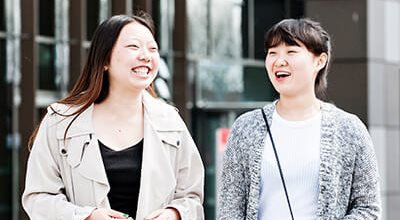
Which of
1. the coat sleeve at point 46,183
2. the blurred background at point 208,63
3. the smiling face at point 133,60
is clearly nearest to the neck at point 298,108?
the smiling face at point 133,60

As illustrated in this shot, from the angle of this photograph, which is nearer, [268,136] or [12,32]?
[268,136]

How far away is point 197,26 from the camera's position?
1580 centimetres

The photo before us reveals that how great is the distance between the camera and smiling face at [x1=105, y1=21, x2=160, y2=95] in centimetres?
417

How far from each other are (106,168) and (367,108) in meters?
13.2

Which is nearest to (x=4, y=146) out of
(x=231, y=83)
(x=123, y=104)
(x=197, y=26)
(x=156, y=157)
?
(x=197, y=26)

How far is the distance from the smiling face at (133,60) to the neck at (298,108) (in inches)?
24.3

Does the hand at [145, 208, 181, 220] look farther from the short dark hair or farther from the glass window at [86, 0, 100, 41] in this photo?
the glass window at [86, 0, 100, 41]

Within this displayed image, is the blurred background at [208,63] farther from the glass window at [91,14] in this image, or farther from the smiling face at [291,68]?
the smiling face at [291,68]

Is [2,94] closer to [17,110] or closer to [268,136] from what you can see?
[17,110]

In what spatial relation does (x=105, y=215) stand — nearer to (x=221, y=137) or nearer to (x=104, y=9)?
(x=104, y=9)

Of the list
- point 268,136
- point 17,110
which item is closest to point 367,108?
point 17,110

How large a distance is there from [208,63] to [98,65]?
1187 centimetres

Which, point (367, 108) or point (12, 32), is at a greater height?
point (12, 32)

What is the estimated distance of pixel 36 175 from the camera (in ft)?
13.6
